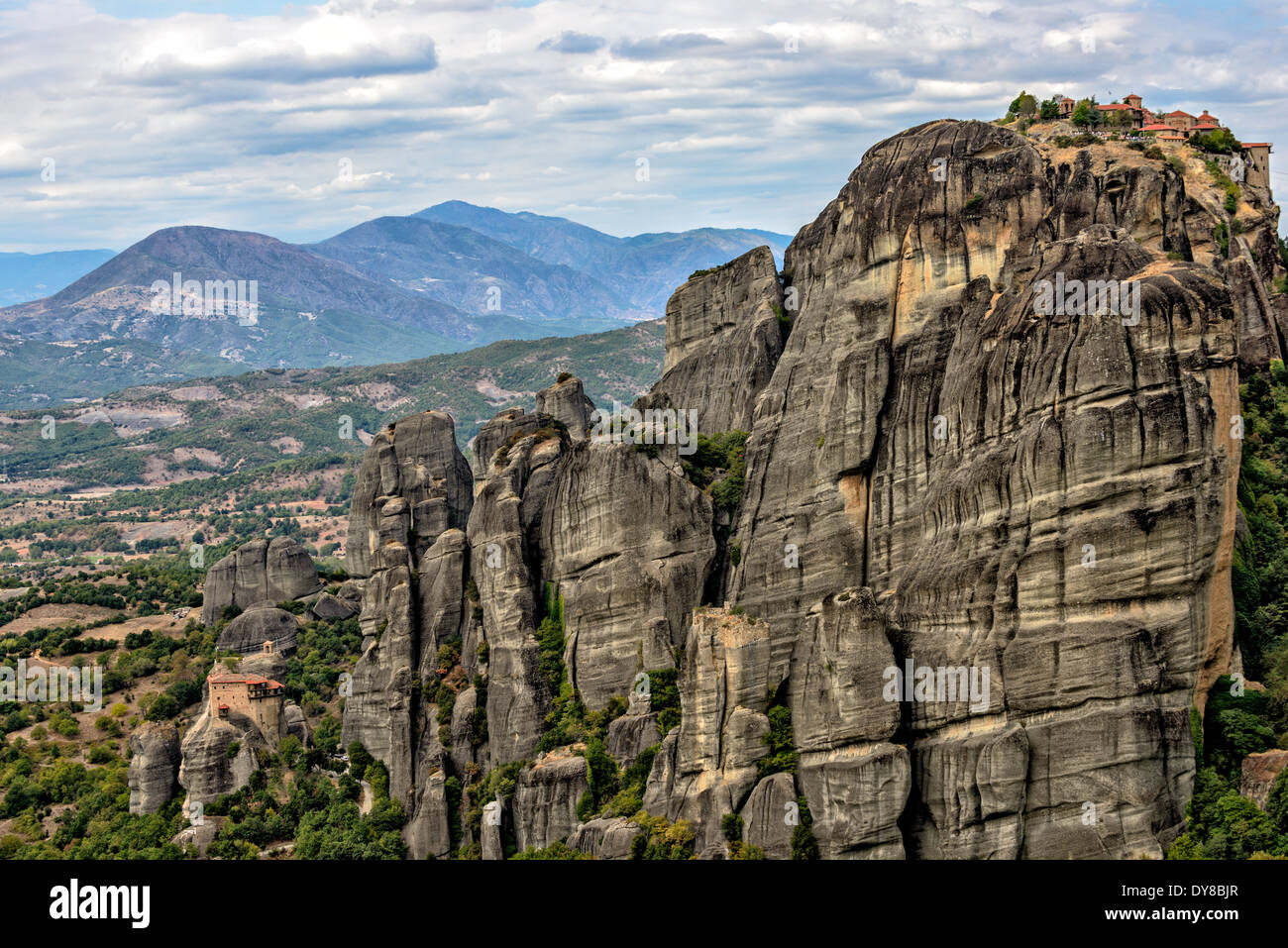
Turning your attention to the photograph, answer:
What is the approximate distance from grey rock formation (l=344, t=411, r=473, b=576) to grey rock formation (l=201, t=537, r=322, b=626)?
18.4ft

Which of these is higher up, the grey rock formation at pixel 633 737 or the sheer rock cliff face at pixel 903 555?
the sheer rock cliff face at pixel 903 555

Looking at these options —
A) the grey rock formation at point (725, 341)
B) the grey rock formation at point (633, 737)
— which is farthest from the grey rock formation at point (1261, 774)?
the grey rock formation at point (725, 341)

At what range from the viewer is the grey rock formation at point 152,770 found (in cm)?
6481

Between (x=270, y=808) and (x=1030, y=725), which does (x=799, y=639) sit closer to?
(x=1030, y=725)

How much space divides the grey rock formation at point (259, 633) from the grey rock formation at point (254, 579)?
421 cm

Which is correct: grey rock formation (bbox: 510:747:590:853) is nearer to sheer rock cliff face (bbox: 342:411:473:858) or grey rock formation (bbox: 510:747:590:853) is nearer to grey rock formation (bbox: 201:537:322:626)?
sheer rock cliff face (bbox: 342:411:473:858)

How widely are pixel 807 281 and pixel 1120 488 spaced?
24.1m

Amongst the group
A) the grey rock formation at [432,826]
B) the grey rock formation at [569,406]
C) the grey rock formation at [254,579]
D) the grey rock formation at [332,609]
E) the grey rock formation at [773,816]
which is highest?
the grey rock formation at [569,406]

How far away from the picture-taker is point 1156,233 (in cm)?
4859

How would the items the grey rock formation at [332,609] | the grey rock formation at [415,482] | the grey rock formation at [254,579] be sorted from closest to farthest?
the grey rock formation at [415,482] < the grey rock formation at [332,609] < the grey rock formation at [254,579]

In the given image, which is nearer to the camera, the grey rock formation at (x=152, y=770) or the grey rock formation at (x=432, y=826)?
the grey rock formation at (x=432, y=826)

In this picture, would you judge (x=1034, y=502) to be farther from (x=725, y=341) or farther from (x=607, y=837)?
(x=725, y=341)

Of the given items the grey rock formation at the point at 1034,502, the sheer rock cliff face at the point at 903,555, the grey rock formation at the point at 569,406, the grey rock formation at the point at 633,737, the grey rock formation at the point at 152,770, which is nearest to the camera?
the grey rock formation at the point at 1034,502

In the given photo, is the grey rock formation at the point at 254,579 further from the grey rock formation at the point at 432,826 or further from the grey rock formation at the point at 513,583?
the grey rock formation at the point at 432,826
